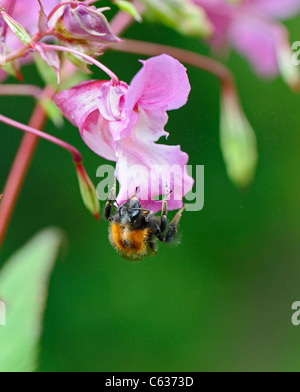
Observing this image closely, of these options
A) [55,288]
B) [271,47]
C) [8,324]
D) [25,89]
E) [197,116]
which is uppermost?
[197,116]

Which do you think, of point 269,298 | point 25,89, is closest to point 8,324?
point 25,89

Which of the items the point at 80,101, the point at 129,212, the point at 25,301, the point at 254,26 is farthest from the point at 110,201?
the point at 254,26

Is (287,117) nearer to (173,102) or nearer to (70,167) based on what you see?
(70,167)

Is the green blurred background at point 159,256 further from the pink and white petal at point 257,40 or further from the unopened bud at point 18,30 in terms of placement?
the unopened bud at point 18,30

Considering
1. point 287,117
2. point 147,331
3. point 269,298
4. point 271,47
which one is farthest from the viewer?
point 269,298

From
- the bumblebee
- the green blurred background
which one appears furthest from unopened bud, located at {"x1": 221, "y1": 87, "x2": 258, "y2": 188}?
the green blurred background

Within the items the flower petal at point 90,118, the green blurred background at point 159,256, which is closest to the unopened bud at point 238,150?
the flower petal at point 90,118

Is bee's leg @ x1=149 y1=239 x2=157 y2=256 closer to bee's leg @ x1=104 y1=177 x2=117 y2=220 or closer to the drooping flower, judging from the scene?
bee's leg @ x1=104 y1=177 x2=117 y2=220
